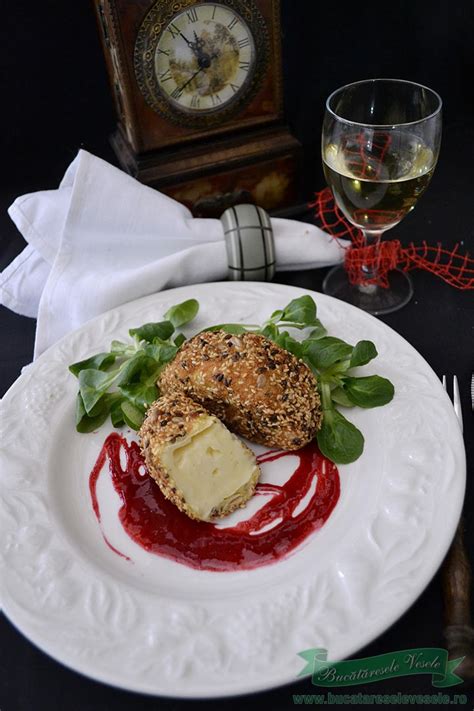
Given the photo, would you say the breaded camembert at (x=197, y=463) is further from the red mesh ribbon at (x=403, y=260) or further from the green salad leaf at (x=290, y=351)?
the red mesh ribbon at (x=403, y=260)

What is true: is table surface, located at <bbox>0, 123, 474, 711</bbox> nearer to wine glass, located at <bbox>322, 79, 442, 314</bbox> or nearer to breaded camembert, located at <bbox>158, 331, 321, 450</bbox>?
wine glass, located at <bbox>322, 79, 442, 314</bbox>

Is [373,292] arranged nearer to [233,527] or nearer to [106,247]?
[106,247]

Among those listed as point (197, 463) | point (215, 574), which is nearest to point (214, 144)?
point (197, 463)

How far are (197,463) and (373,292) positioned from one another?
0.75 metres

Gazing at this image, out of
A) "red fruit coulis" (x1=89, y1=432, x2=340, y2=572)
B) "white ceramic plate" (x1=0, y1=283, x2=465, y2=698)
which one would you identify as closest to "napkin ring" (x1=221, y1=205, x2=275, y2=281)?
"white ceramic plate" (x1=0, y1=283, x2=465, y2=698)

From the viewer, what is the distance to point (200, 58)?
165 centimetres

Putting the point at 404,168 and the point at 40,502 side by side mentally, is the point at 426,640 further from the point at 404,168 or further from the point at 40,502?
the point at 404,168

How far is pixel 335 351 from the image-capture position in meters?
1.30

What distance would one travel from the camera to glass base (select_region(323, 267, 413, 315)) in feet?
5.41

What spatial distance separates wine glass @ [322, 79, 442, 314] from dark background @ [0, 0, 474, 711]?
244mm

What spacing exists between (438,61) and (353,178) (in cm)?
97

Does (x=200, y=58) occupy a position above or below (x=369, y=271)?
above

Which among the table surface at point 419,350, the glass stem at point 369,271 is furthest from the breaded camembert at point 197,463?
the glass stem at point 369,271

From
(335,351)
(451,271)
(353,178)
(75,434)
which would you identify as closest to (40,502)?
(75,434)
